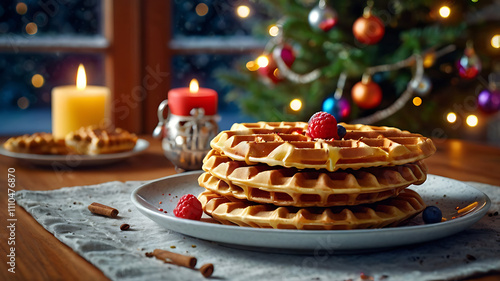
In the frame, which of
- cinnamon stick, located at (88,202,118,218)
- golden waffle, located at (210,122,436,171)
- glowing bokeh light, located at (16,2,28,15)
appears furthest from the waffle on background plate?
glowing bokeh light, located at (16,2,28,15)

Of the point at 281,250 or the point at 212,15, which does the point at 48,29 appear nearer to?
the point at 212,15

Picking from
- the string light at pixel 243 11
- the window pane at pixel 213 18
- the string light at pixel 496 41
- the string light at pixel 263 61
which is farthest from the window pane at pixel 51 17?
the string light at pixel 496 41

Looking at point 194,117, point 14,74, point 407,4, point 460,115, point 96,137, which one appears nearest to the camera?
point 194,117

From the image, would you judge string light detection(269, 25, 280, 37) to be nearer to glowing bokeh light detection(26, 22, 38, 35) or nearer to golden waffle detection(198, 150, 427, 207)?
glowing bokeh light detection(26, 22, 38, 35)

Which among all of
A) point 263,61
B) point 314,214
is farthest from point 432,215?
point 263,61

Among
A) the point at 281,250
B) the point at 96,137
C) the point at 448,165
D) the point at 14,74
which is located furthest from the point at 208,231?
the point at 14,74
